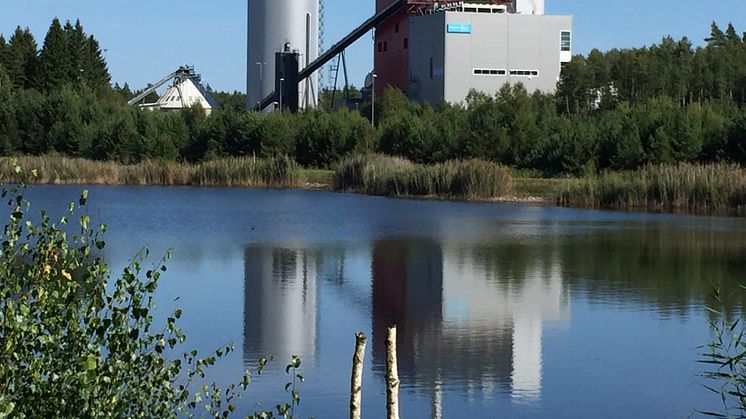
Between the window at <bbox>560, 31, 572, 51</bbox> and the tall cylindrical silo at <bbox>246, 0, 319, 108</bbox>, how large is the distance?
47.4 feet

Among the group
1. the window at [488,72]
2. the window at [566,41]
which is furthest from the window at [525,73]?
the window at [566,41]

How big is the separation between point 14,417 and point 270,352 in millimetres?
7698

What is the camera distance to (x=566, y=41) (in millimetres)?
75875

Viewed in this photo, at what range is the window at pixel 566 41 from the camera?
7513 centimetres

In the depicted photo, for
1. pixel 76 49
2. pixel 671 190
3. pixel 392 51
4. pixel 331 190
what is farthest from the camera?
pixel 76 49

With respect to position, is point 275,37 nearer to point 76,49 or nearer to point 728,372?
point 76,49

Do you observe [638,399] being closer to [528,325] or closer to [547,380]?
[547,380]

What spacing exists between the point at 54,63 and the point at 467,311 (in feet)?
261

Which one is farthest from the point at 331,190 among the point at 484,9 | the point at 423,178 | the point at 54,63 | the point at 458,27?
the point at 54,63

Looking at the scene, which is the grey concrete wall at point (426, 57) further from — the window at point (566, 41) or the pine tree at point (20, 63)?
the pine tree at point (20, 63)

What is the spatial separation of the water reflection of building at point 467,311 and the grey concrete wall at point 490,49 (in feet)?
147

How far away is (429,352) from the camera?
14805 millimetres

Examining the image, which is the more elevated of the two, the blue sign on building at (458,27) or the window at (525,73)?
the blue sign on building at (458,27)

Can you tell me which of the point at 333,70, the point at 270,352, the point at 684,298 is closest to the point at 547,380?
the point at 270,352
